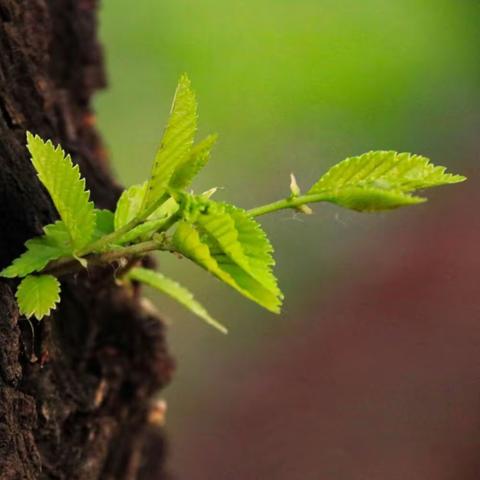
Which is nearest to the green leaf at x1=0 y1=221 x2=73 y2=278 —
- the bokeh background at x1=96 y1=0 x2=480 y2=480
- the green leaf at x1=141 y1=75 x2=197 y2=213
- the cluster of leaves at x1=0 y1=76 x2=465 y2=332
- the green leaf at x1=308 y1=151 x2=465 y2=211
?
the cluster of leaves at x1=0 y1=76 x2=465 y2=332

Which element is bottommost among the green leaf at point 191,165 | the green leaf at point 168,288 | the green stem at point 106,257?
the green stem at point 106,257

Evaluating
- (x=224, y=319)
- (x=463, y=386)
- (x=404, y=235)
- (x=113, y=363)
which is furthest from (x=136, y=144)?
(x=113, y=363)

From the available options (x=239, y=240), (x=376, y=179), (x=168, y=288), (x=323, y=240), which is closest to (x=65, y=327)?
(x=168, y=288)

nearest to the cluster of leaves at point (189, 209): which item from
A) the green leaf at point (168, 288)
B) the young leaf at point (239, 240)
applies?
the young leaf at point (239, 240)

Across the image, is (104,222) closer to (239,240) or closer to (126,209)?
(126,209)

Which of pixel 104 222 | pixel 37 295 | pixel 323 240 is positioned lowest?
pixel 37 295

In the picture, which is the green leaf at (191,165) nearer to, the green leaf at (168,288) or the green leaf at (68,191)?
the green leaf at (68,191)
